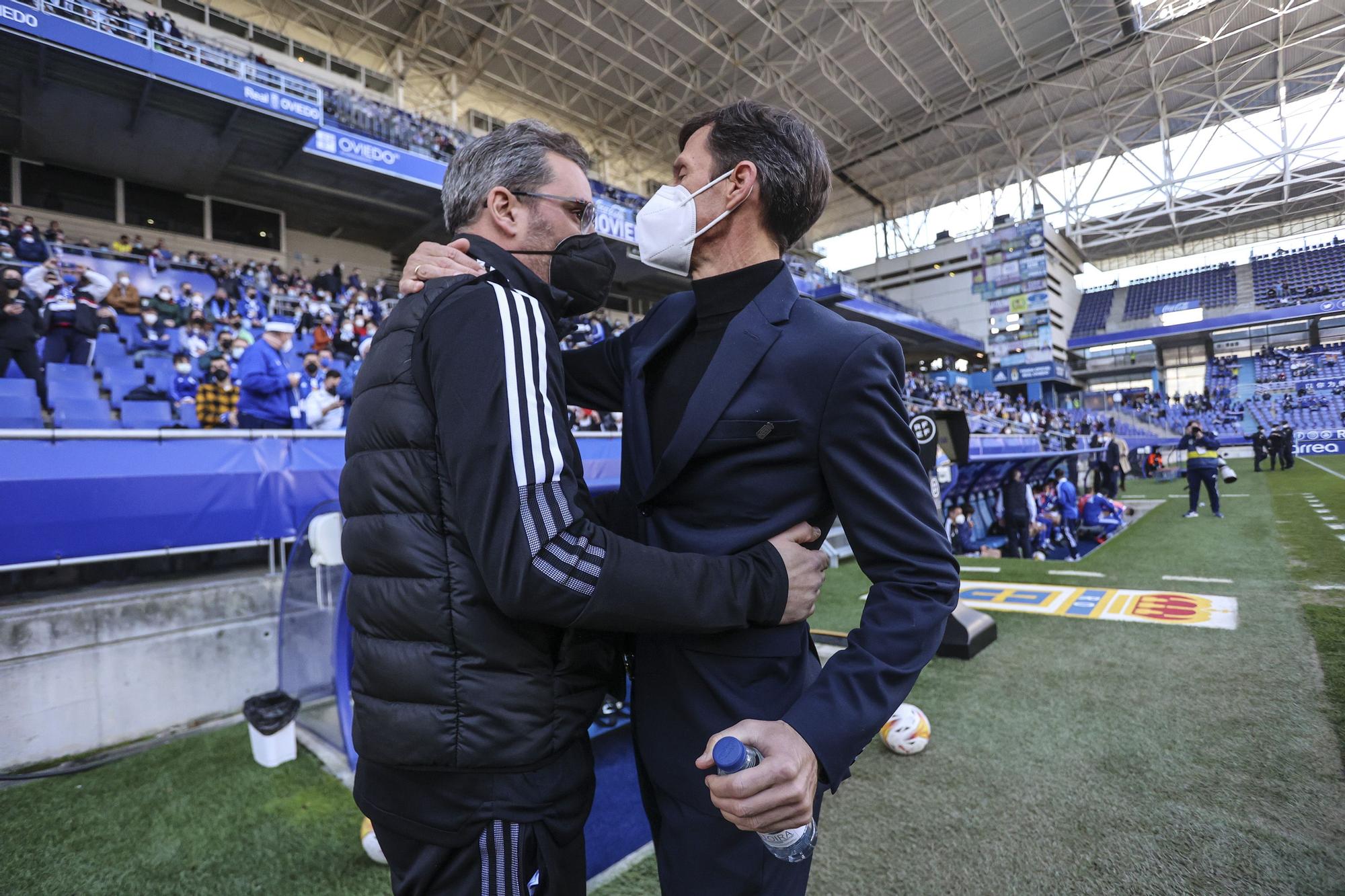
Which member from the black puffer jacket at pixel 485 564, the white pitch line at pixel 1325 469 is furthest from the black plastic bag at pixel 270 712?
the white pitch line at pixel 1325 469

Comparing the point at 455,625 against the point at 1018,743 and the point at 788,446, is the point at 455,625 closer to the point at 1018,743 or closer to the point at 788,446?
the point at 788,446

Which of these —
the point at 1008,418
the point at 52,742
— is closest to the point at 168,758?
the point at 52,742

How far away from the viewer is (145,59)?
1134 centimetres

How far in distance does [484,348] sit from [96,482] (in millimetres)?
3952

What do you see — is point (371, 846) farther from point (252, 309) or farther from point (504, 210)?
point (252, 309)

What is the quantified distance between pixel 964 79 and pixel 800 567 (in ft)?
113

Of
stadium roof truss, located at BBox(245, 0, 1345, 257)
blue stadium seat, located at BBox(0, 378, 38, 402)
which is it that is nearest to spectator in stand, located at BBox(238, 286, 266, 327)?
blue stadium seat, located at BBox(0, 378, 38, 402)

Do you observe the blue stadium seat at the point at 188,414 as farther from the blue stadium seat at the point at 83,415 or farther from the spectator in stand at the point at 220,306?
the spectator in stand at the point at 220,306

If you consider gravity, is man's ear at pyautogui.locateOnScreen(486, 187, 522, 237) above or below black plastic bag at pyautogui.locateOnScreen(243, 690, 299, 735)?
above

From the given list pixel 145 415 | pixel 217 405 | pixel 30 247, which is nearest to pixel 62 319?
pixel 145 415

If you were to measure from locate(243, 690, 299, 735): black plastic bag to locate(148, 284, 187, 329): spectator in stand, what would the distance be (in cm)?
900

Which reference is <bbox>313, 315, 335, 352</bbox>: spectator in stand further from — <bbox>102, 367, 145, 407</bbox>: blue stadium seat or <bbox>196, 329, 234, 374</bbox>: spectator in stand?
<bbox>102, 367, 145, 407</bbox>: blue stadium seat

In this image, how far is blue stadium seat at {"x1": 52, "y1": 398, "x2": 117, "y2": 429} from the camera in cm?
552

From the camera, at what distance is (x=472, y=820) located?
1052mm
